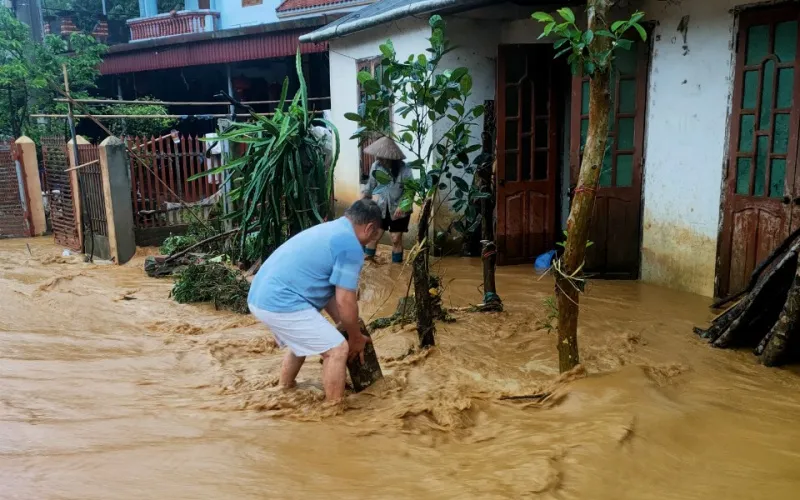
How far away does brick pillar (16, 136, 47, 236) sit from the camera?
12727 mm

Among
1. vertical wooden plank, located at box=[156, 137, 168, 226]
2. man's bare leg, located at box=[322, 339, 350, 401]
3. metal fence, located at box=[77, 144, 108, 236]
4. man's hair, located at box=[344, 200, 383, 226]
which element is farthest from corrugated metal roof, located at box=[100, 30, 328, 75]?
man's bare leg, located at box=[322, 339, 350, 401]

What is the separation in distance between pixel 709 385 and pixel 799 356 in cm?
90

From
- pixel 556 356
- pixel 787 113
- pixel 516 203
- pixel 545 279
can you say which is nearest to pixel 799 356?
pixel 556 356

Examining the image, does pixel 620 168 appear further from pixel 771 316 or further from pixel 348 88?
pixel 348 88

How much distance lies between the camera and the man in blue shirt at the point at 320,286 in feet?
13.1

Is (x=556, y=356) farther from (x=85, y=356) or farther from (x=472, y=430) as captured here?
(x=85, y=356)

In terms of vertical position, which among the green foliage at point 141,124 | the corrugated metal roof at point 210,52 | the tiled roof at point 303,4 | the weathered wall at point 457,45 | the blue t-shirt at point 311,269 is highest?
the tiled roof at point 303,4

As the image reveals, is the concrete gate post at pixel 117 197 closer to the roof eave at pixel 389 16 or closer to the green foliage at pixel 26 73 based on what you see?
the roof eave at pixel 389 16

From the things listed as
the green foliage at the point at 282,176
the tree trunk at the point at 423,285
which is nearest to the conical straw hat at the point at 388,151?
the green foliage at the point at 282,176

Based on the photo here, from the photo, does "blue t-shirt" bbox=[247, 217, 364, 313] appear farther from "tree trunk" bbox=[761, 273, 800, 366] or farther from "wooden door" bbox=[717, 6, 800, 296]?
"wooden door" bbox=[717, 6, 800, 296]

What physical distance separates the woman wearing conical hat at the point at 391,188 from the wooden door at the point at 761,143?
3.49 m

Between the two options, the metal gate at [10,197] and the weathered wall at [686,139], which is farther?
the metal gate at [10,197]

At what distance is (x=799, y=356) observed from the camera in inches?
192

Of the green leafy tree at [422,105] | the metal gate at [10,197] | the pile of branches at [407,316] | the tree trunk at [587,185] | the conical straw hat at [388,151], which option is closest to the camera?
the tree trunk at [587,185]
